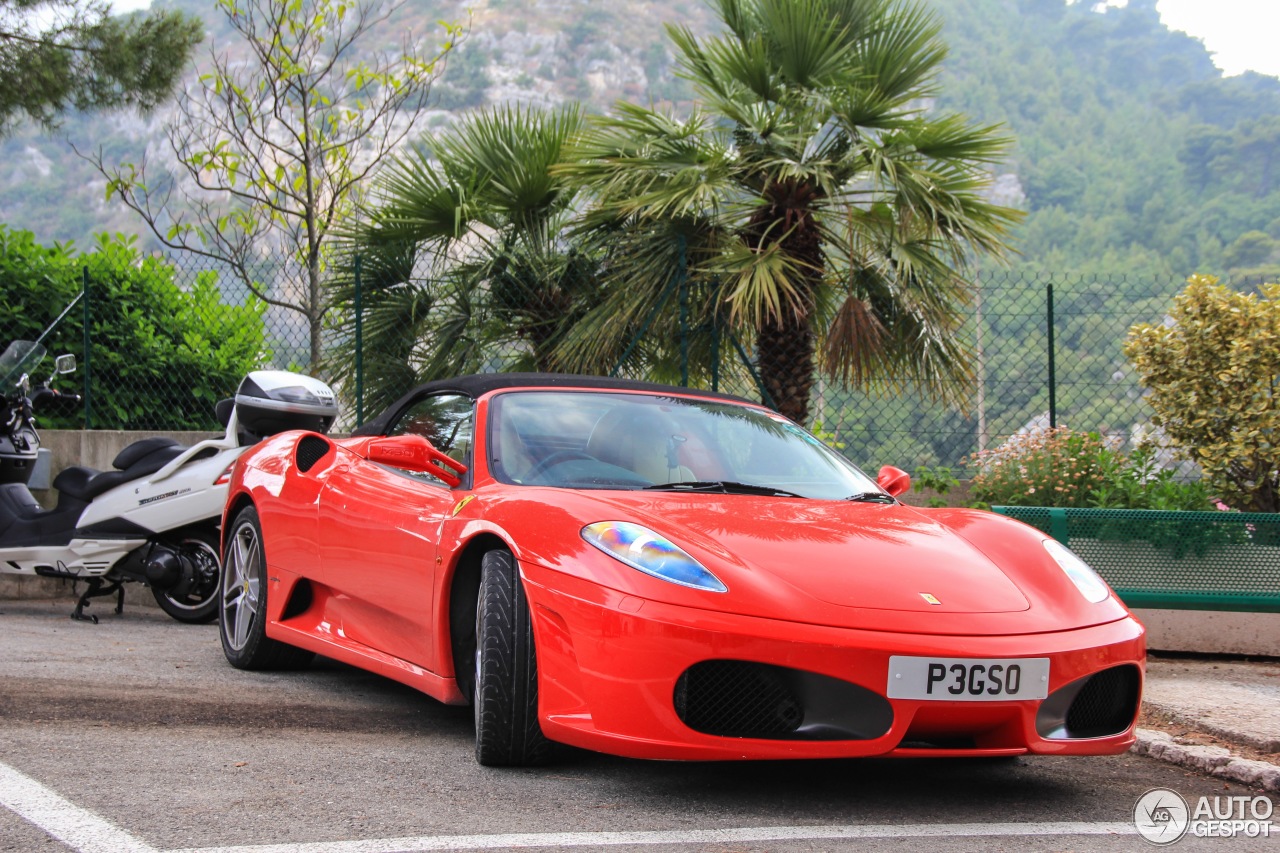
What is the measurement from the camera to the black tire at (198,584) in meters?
7.36

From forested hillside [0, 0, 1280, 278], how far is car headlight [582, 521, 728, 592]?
5.70 m

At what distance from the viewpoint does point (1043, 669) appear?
3441 millimetres

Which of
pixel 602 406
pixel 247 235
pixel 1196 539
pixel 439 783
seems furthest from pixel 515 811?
pixel 247 235

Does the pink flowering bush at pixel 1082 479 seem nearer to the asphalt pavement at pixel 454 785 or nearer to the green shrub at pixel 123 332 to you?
the asphalt pavement at pixel 454 785

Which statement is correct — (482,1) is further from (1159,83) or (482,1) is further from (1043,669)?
(1043,669)

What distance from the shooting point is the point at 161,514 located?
726cm

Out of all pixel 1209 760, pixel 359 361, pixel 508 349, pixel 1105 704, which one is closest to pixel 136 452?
pixel 359 361

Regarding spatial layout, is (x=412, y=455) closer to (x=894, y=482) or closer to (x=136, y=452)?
(x=894, y=482)

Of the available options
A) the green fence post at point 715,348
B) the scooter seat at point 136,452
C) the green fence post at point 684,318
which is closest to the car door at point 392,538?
the scooter seat at point 136,452

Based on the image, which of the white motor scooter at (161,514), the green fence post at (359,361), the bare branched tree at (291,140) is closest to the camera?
the white motor scooter at (161,514)

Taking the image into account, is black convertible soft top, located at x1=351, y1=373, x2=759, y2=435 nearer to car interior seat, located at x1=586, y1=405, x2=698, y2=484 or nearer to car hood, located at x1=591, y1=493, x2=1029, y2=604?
car interior seat, located at x1=586, y1=405, x2=698, y2=484

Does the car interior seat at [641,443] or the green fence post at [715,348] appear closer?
the car interior seat at [641,443]

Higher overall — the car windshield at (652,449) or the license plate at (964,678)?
the car windshield at (652,449)

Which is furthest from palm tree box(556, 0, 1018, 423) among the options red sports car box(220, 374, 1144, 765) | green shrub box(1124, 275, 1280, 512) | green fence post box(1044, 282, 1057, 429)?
red sports car box(220, 374, 1144, 765)
